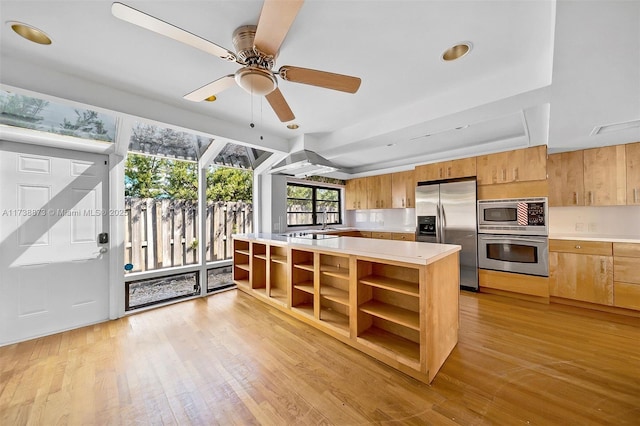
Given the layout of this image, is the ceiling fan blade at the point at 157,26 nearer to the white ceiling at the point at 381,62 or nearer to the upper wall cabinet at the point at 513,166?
the white ceiling at the point at 381,62

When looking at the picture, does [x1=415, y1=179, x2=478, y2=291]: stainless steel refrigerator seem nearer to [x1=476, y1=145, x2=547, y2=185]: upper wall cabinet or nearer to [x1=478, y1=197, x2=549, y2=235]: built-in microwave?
[x1=478, y1=197, x2=549, y2=235]: built-in microwave

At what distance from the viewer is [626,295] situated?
2912mm

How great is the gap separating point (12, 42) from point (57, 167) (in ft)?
5.20

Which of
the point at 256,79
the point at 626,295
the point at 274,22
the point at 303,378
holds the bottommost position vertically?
the point at 303,378

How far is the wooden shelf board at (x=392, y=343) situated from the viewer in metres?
1.97

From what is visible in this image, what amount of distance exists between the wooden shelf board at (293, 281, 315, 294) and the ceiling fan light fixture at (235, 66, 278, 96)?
6.94ft

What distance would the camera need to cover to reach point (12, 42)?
1.62 meters

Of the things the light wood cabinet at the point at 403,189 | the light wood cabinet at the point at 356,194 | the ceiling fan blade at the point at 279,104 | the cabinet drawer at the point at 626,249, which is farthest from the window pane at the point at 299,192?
the cabinet drawer at the point at 626,249

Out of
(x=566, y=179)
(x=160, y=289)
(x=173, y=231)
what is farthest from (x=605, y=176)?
(x=160, y=289)

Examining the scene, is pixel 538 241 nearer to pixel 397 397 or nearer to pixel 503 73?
pixel 503 73

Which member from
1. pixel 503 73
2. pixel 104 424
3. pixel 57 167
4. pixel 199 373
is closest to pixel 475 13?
pixel 503 73

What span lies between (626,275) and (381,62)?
3932 millimetres

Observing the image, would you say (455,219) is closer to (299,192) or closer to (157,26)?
(299,192)

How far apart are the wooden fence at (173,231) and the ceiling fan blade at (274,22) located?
3064 mm
